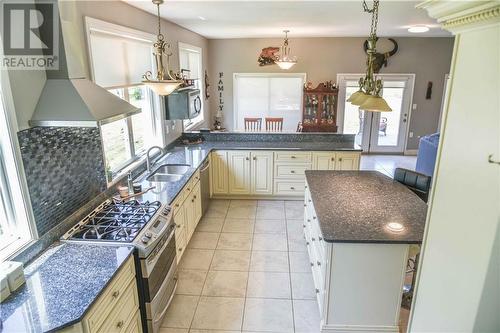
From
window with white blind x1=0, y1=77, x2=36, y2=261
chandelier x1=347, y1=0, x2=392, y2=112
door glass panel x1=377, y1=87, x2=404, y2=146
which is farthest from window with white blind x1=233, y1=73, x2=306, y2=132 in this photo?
window with white blind x1=0, y1=77, x2=36, y2=261

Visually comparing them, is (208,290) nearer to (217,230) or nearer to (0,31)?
(217,230)

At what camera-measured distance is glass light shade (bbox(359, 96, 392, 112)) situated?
8.70 feet

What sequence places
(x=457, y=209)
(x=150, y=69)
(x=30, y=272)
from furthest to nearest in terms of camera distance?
(x=150, y=69)
(x=30, y=272)
(x=457, y=209)

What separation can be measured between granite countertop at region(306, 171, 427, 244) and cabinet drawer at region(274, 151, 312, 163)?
118cm

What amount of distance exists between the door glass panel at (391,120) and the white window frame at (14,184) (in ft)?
24.3

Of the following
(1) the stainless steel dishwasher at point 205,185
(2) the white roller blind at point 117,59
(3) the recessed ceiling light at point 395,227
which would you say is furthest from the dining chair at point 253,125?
(3) the recessed ceiling light at point 395,227

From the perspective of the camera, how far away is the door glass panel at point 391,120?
7.67 metres

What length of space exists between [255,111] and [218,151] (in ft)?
10.2

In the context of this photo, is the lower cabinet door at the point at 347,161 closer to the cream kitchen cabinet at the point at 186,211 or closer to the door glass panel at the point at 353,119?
the cream kitchen cabinet at the point at 186,211

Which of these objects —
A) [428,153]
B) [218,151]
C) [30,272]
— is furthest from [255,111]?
[30,272]

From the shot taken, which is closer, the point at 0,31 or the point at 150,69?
the point at 0,31

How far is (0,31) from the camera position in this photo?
186cm

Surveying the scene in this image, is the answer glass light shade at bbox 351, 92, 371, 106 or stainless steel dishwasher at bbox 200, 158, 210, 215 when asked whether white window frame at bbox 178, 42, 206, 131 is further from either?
glass light shade at bbox 351, 92, 371, 106

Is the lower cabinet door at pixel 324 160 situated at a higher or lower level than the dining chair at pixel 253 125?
lower
